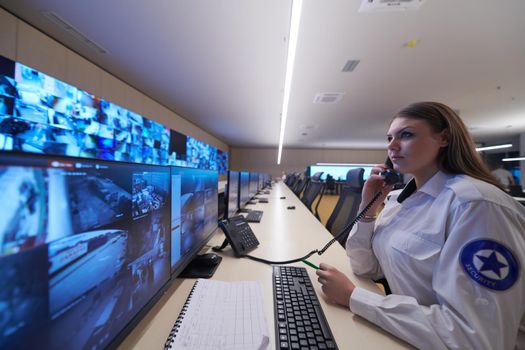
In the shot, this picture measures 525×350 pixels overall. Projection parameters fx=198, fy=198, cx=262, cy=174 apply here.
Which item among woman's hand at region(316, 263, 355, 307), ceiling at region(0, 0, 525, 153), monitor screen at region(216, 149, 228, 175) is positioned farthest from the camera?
monitor screen at region(216, 149, 228, 175)

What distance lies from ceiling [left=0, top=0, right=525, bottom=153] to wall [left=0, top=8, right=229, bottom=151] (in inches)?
4.8

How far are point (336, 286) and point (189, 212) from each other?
643 millimetres

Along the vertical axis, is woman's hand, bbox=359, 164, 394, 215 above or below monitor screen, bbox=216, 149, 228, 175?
below

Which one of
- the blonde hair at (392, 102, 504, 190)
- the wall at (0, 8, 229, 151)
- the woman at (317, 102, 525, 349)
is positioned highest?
the wall at (0, 8, 229, 151)

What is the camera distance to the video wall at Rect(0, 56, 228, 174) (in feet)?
6.95

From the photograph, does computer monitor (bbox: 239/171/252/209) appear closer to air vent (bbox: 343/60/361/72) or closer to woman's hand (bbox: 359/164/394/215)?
woman's hand (bbox: 359/164/394/215)

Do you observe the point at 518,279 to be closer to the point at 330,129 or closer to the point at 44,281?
the point at 44,281

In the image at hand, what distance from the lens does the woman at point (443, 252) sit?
50cm

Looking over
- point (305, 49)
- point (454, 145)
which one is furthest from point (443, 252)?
point (305, 49)

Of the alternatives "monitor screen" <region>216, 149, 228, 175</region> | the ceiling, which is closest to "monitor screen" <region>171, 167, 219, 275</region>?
the ceiling

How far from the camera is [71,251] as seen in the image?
1.08 feet

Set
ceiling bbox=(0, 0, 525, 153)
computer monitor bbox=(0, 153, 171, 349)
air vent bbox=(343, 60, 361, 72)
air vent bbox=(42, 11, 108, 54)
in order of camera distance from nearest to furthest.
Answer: computer monitor bbox=(0, 153, 171, 349) < ceiling bbox=(0, 0, 525, 153) < air vent bbox=(42, 11, 108, 54) < air vent bbox=(343, 60, 361, 72)

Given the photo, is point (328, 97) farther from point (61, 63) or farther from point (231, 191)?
point (61, 63)

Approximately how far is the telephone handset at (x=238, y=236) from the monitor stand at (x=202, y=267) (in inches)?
4.2
